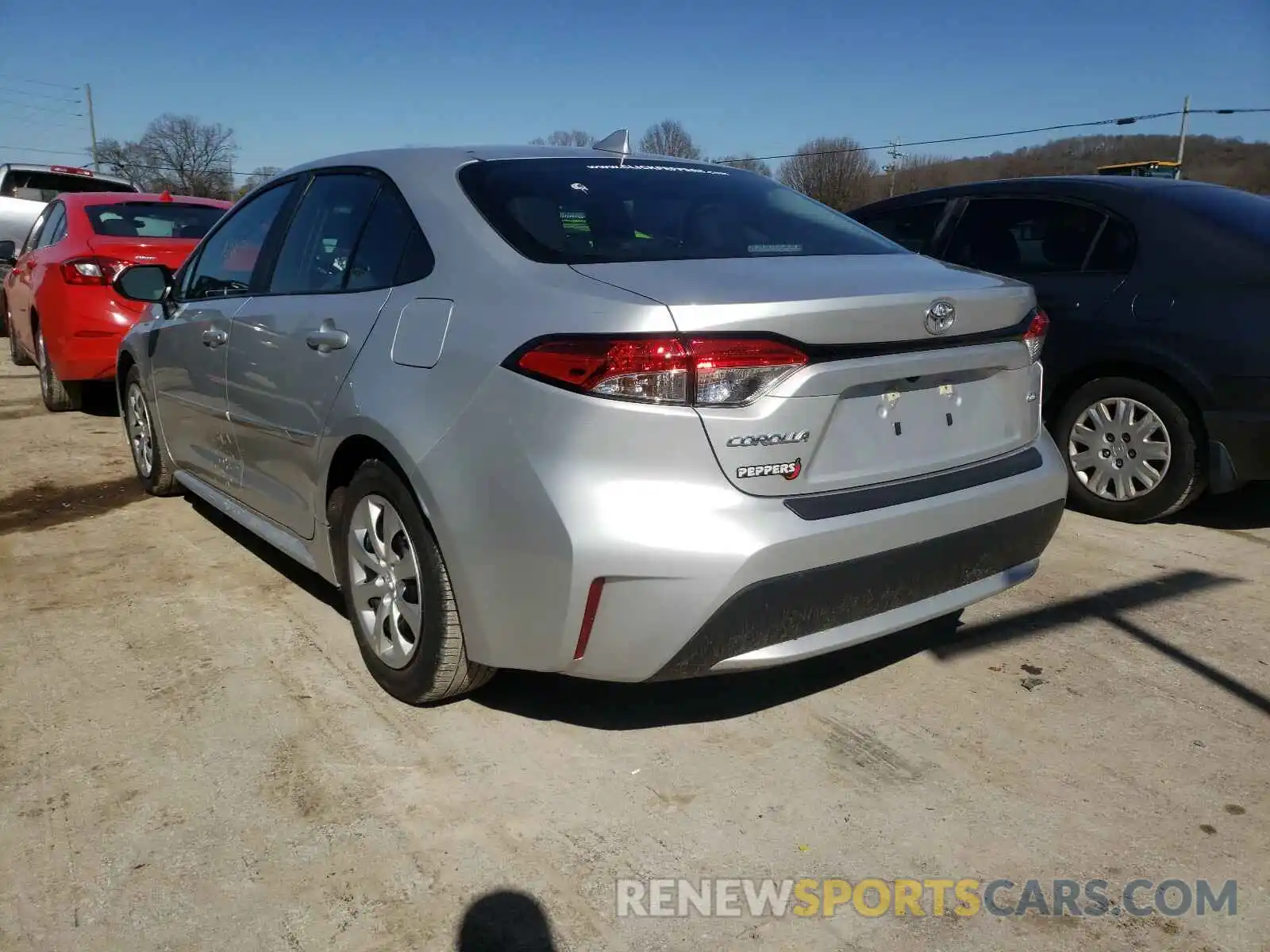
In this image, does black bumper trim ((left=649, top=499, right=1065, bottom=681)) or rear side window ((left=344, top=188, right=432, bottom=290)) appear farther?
rear side window ((left=344, top=188, right=432, bottom=290))

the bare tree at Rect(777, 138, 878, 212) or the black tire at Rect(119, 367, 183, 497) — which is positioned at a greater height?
the bare tree at Rect(777, 138, 878, 212)

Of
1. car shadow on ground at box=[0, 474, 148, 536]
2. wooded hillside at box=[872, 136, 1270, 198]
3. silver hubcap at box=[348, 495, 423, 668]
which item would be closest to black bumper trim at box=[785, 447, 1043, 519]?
silver hubcap at box=[348, 495, 423, 668]

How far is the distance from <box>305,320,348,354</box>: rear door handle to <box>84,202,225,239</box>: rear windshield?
423 centimetres

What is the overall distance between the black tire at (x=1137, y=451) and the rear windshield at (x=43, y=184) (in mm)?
11847

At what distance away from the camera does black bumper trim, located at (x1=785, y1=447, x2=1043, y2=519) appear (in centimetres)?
229

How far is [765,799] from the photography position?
248 centimetres

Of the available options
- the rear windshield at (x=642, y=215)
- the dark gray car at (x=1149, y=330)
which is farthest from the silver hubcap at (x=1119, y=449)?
the rear windshield at (x=642, y=215)

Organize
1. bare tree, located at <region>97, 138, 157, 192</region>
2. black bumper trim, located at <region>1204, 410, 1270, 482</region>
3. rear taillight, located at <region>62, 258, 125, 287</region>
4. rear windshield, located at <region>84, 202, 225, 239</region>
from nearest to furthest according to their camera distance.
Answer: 1. black bumper trim, located at <region>1204, 410, 1270, 482</region>
2. rear taillight, located at <region>62, 258, 125, 287</region>
3. rear windshield, located at <region>84, 202, 225, 239</region>
4. bare tree, located at <region>97, 138, 157, 192</region>

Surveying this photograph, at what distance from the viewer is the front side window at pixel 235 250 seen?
3.76 metres

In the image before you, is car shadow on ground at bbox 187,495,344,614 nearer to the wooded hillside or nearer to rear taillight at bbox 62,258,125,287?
rear taillight at bbox 62,258,125,287

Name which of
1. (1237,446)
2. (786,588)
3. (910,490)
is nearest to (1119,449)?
(1237,446)

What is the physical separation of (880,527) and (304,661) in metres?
1.94

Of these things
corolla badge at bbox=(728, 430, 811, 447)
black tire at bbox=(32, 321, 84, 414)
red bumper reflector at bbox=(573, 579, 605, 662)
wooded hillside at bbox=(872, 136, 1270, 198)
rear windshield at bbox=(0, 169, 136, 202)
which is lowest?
black tire at bbox=(32, 321, 84, 414)

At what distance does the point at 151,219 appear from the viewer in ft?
23.3
